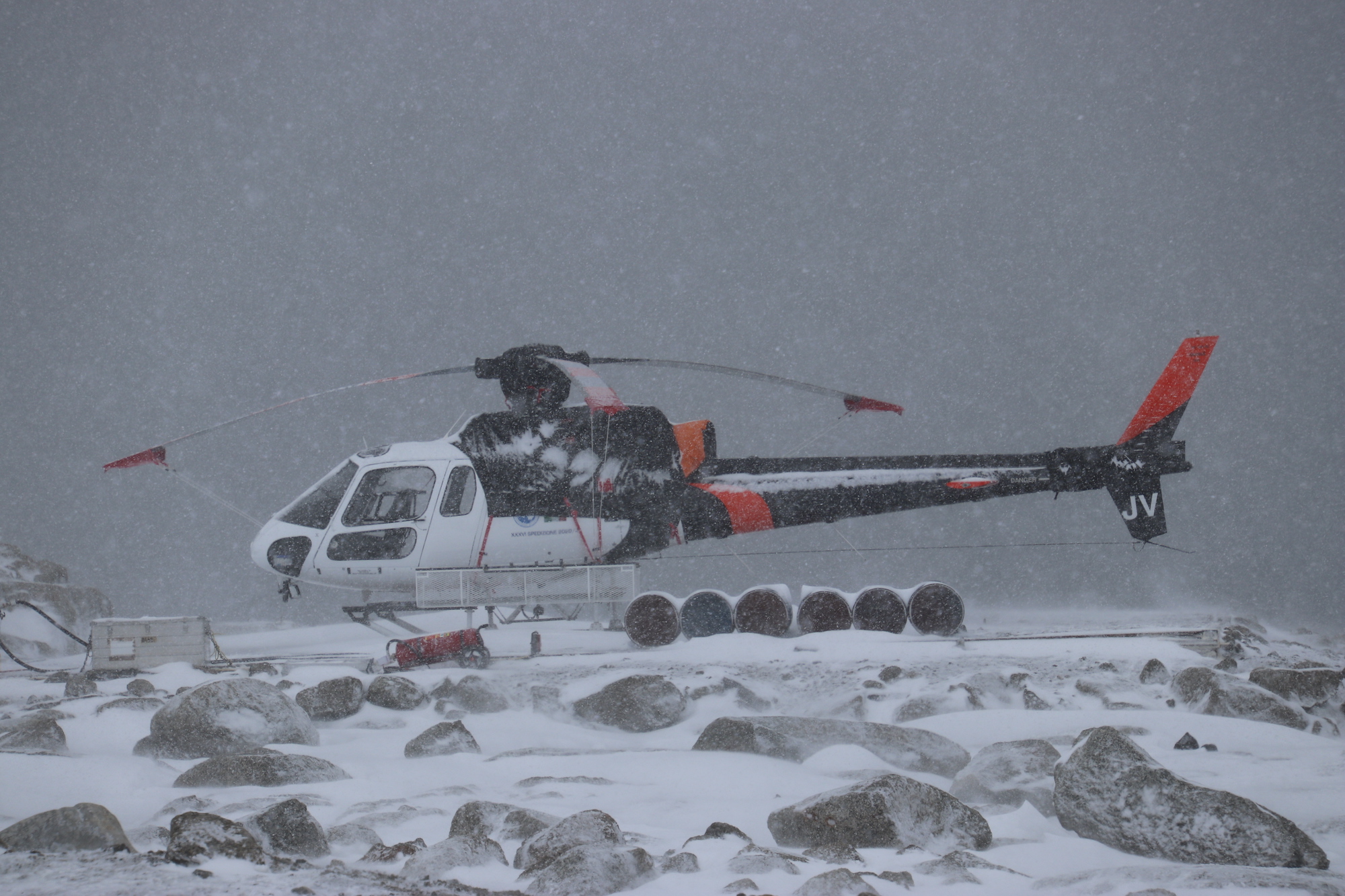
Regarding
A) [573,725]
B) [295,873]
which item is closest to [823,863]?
[295,873]

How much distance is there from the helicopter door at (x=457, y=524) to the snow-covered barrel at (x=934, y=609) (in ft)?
16.1

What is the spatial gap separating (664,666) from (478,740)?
253cm

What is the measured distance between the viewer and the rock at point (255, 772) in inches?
126

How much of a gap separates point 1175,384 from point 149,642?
11393 millimetres

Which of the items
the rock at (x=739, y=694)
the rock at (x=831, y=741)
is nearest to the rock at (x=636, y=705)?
the rock at (x=739, y=694)

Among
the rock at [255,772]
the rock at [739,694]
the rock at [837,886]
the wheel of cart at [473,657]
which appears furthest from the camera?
the wheel of cart at [473,657]

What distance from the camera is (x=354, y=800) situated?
10.2 feet

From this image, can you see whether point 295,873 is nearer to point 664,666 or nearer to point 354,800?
point 354,800

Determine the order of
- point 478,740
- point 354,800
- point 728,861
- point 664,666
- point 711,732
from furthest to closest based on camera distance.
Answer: point 664,666 < point 478,740 < point 711,732 < point 354,800 < point 728,861

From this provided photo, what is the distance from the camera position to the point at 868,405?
850 cm

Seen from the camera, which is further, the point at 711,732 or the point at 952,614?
the point at 952,614

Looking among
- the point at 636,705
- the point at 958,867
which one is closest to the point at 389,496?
the point at 636,705

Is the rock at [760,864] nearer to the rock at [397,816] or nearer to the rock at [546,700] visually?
the rock at [397,816]

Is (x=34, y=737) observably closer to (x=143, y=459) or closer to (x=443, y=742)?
(x=443, y=742)
